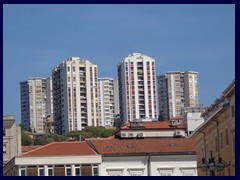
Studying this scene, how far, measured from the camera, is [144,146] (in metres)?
77.6

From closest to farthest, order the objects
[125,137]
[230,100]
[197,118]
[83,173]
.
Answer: [230,100]
[83,173]
[125,137]
[197,118]

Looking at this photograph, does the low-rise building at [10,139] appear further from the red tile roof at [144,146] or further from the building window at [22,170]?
the building window at [22,170]

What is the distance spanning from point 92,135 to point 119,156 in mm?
88522

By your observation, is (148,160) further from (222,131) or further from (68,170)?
(222,131)

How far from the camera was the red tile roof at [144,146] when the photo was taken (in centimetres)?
7519

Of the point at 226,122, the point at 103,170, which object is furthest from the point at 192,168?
the point at 226,122

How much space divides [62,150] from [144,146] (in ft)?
21.8

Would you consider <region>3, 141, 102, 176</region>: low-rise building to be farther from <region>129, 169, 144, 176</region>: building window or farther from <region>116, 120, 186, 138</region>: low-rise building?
<region>116, 120, 186, 138</region>: low-rise building

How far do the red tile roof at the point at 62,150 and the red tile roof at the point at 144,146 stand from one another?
0.87 meters

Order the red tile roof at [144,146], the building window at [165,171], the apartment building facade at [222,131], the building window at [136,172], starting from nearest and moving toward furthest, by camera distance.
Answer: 1. the apartment building facade at [222,131]
2. the building window at [165,171]
3. the building window at [136,172]
4. the red tile roof at [144,146]

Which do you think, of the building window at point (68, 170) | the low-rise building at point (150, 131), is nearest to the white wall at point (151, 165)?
the building window at point (68, 170)

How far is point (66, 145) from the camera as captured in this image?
76.8 m

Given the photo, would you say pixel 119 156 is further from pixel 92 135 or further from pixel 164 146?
pixel 92 135

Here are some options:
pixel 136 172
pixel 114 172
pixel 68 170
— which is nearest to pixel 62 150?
pixel 68 170
